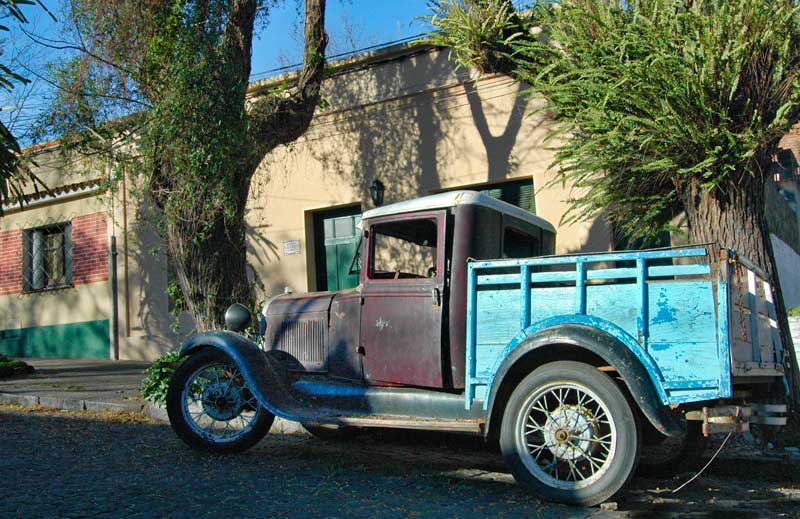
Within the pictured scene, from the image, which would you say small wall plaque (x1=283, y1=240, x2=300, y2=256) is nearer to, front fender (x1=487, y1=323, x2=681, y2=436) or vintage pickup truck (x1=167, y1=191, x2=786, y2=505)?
vintage pickup truck (x1=167, y1=191, x2=786, y2=505)

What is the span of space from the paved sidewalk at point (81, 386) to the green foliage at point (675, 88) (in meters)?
5.69

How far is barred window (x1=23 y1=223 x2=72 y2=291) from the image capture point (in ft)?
50.3

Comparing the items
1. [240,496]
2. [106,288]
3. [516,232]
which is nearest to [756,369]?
[516,232]

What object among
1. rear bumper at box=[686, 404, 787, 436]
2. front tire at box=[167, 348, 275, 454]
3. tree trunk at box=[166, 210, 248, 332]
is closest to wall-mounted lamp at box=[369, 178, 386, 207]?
tree trunk at box=[166, 210, 248, 332]

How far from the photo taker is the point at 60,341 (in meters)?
15.1

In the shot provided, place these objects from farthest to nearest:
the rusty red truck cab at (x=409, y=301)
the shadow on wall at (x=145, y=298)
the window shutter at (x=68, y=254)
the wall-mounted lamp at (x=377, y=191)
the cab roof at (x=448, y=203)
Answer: the window shutter at (x=68, y=254)
the shadow on wall at (x=145, y=298)
the wall-mounted lamp at (x=377, y=191)
the cab roof at (x=448, y=203)
the rusty red truck cab at (x=409, y=301)

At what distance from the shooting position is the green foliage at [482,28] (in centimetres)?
778

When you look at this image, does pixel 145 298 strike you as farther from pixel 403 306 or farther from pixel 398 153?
pixel 403 306

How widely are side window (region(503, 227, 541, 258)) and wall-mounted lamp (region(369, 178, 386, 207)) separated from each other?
540 cm

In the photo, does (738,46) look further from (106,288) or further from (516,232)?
(106,288)

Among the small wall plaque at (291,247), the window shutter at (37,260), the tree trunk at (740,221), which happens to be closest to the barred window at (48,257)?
the window shutter at (37,260)

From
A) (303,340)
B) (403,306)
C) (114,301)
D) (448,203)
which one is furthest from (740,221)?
(114,301)

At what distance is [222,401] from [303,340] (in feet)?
2.68

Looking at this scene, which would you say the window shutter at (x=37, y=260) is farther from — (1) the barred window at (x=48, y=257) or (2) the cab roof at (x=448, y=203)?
(2) the cab roof at (x=448, y=203)
